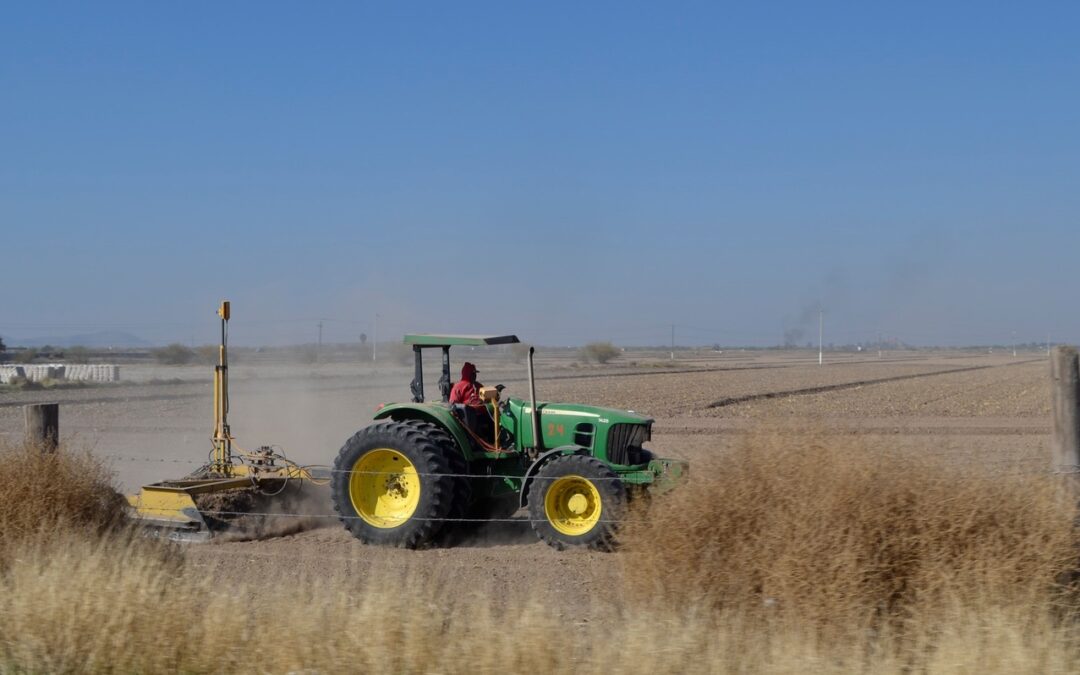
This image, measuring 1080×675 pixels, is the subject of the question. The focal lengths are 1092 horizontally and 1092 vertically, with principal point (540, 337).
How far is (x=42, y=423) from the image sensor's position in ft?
32.8

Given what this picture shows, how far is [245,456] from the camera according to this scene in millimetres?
12000

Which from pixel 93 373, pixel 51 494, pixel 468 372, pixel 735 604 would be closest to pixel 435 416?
pixel 468 372

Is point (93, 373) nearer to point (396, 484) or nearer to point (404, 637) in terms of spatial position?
point (396, 484)

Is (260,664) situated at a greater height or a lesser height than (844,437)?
lesser

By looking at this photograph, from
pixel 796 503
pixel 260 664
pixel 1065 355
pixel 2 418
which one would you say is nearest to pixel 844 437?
pixel 796 503

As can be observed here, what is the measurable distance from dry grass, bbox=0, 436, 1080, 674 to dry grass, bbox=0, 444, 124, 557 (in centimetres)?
183

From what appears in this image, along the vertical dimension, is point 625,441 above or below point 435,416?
below

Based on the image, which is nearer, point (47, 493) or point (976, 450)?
point (976, 450)

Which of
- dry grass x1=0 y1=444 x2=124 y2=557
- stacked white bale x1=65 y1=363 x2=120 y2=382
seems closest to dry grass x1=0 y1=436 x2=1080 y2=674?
dry grass x1=0 y1=444 x2=124 y2=557

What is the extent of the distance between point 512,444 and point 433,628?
15.6 ft

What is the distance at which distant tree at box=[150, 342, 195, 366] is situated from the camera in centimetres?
7406

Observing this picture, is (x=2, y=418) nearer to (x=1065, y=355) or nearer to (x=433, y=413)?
(x=433, y=413)

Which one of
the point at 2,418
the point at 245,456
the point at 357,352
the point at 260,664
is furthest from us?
the point at 357,352

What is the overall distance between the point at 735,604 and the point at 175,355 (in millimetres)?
72833
